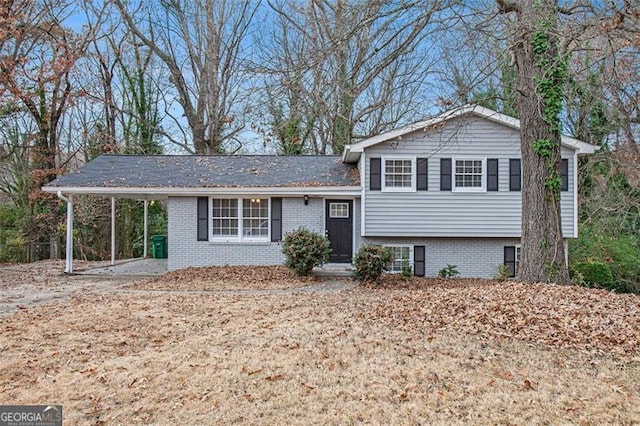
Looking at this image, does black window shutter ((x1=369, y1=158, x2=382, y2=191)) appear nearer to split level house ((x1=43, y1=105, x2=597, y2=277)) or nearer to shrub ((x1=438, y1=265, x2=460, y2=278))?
split level house ((x1=43, y1=105, x2=597, y2=277))

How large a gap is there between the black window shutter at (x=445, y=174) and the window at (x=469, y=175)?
0.22 m

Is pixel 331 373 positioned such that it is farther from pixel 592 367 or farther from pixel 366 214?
pixel 366 214

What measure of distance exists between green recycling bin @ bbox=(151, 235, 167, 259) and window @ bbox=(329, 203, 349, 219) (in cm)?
848

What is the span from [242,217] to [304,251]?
3.00m

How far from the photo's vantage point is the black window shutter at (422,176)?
13.2 meters

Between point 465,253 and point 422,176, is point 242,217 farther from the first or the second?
point 465,253

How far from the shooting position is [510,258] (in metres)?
13.6

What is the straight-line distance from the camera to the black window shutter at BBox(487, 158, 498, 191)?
13.2 meters

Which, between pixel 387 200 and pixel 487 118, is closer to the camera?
pixel 487 118

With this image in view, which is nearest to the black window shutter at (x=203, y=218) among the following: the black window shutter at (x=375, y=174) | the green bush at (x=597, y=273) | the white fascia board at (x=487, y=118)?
the white fascia board at (x=487, y=118)

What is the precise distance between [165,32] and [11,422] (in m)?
22.5

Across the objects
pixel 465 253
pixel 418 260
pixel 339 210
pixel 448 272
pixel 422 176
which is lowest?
pixel 448 272

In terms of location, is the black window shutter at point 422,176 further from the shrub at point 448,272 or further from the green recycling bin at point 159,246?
the green recycling bin at point 159,246

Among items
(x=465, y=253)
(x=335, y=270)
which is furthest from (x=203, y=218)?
(x=465, y=253)
